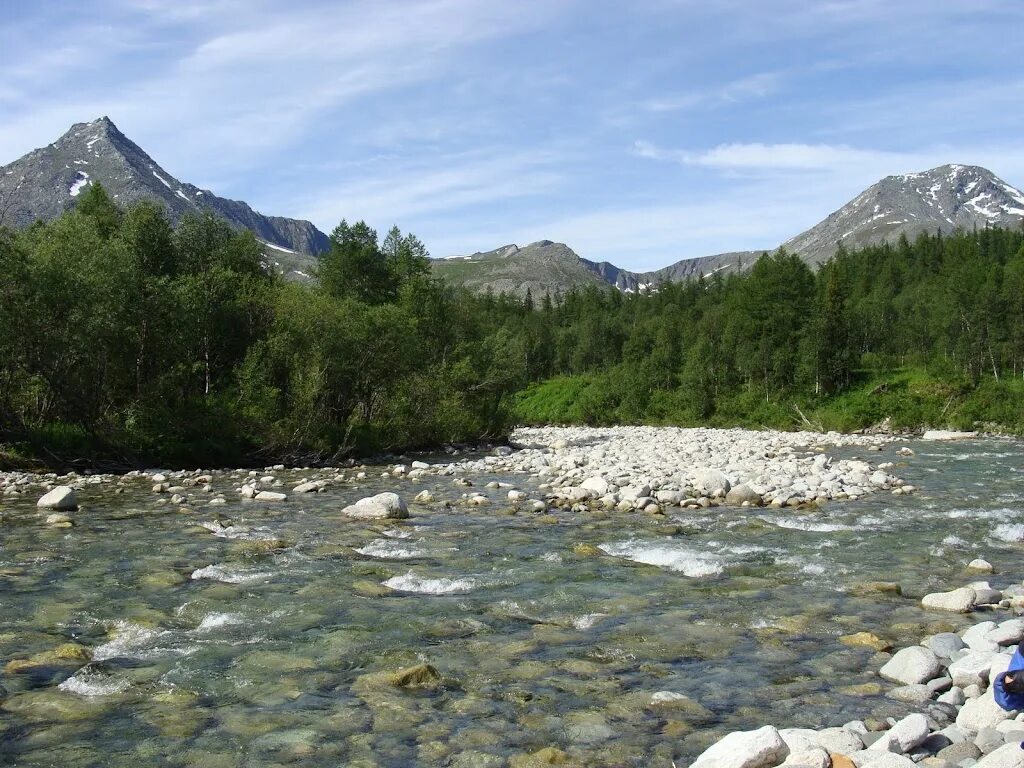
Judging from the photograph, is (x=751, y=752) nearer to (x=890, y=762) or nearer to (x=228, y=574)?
(x=890, y=762)

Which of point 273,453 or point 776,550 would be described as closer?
point 776,550

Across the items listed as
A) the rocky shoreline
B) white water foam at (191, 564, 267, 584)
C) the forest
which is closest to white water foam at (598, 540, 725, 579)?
the rocky shoreline

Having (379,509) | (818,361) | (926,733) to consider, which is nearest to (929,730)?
(926,733)

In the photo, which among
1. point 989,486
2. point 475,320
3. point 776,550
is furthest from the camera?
point 475,320

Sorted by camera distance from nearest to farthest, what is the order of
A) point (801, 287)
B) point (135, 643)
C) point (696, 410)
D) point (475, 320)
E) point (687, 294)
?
1. point (135, 643)
2. point (475, 320)
3. point (696, 410)
4. point (801, 287)
5. point (687, 294)

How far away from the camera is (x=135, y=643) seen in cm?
831

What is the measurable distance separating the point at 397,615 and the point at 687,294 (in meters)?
114

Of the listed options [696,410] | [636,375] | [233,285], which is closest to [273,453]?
[233,285]

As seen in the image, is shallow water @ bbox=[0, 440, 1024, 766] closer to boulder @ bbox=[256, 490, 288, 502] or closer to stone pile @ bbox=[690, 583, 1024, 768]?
stone pile @ bbox=[690, 583, 1024, 768]

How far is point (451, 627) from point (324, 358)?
21807 millimetres

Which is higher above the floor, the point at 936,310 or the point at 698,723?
the point at 936,310

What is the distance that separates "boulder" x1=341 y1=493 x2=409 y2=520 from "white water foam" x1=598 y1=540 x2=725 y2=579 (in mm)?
5260

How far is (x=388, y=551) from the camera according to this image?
13.1 metres

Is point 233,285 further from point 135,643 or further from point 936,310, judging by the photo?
point 936,310
